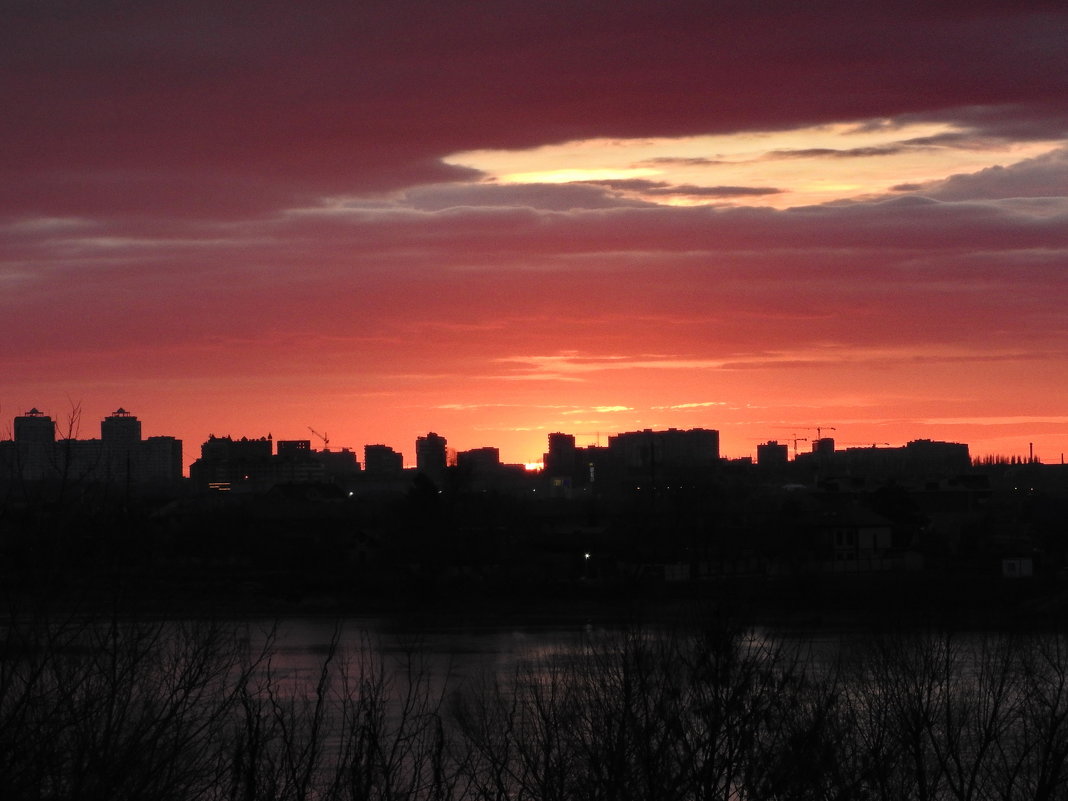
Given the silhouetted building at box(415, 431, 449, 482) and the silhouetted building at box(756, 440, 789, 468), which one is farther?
the silhouetted building at box(756, 440, 789, 468)

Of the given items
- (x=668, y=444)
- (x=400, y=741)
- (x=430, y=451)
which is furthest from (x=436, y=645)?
(x=668, y=444)

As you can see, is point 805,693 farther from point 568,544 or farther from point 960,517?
point 960,517

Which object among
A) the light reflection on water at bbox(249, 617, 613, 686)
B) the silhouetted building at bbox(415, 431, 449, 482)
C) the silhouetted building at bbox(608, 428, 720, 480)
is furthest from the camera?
the silhouetted building at bbox(608, 428, 720, 480)

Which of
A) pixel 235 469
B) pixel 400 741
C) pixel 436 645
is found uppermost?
pixel 235 469

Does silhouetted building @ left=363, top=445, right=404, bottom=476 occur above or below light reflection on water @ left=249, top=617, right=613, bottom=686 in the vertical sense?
above

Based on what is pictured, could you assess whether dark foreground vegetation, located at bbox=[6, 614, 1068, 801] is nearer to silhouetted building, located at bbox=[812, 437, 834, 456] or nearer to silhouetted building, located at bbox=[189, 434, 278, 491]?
silhouetted building, located at bbox=[189, 434, 278, 491]

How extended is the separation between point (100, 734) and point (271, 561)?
26395 millimetres

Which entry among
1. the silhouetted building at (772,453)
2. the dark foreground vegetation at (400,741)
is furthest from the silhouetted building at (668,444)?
the dark foreground vegetation at (400,741)

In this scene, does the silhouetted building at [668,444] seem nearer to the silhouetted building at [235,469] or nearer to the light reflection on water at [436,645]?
the silhouetted building at [235,469]

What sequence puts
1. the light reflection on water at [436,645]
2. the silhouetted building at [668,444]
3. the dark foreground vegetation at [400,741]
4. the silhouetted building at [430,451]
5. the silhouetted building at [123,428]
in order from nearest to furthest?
the dark foreground vegetation at [400,741]
the light reflection on water at [436,645]
the silhouetted building at [123,428]
the silhouetted building at [430,451]
the silhouetted building at [668,444]

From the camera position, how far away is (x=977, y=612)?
2191 cm

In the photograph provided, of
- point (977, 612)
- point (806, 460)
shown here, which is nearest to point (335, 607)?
point (977, 612)

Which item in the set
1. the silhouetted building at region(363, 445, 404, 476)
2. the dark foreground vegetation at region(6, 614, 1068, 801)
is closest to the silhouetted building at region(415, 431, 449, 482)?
the silhouetted building at region(363, 445, 404, 476)

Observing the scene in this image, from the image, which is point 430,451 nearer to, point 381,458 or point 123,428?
point 381,458
